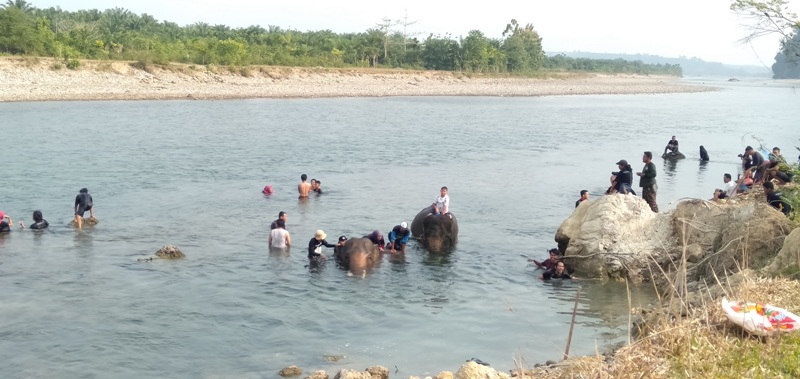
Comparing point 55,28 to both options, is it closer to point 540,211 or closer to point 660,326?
point 540,211

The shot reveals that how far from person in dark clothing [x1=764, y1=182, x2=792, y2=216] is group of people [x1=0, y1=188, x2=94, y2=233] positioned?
16264mm

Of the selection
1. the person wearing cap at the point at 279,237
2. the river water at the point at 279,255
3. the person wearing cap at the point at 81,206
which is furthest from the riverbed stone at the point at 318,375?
the person wearing cap at the point at 81,206

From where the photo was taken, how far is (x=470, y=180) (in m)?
30.4

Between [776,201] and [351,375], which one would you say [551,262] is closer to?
[776,201]

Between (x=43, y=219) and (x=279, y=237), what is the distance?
6821 millimetres

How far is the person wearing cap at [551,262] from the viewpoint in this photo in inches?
650

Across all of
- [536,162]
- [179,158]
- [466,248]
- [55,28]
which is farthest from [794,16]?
[55,28]

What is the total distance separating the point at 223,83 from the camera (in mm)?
68750

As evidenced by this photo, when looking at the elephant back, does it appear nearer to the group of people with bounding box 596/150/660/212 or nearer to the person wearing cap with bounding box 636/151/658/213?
the group of people with bounding box 596/150/660/212

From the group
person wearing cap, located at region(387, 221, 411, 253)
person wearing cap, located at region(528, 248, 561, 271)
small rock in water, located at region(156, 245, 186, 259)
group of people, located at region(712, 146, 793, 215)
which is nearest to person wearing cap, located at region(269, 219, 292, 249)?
small rock in water, located at region(156, 245, 186, 259)

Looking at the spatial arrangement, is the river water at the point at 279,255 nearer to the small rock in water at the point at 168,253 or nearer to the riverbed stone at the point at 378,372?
the small rock in water at the point at 168,253

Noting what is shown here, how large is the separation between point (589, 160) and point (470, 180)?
9.41 m

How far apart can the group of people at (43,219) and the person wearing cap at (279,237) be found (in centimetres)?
552

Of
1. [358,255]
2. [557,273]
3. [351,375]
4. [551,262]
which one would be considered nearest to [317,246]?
[358,255]
